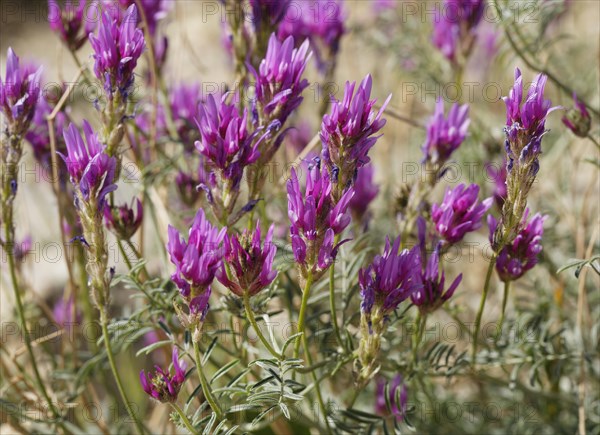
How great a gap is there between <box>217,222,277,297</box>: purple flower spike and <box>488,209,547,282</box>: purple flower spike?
436 mm

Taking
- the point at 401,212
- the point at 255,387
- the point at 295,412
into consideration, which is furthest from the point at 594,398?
the point at 255,387

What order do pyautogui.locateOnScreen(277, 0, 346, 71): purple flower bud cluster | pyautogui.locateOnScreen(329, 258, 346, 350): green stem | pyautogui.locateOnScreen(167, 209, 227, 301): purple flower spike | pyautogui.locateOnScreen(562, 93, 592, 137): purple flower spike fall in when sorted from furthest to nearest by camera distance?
pyautogui.locateOnScreen(277, 0, 346, 71): purple flower bud cluster < pyautogui.locateOnScreen(562, 93, 592, 137): purple flower spike < pyautogui.locateOnScreen(329, 258, 346, 350): green stem < pyautogui.locateOnScreen(167, 209, 227, 301): purple flower spike

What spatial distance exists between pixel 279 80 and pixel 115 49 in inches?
10.1

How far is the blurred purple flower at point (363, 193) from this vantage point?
1.62 metres

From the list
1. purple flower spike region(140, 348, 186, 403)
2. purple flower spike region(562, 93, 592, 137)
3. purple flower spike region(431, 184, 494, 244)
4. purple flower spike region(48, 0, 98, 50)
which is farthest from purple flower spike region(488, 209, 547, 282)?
purple flower spike region(48, 0, 98, 50)

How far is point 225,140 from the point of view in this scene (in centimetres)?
106

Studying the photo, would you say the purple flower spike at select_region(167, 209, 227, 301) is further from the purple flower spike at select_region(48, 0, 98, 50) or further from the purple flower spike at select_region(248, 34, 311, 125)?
the purple flower spike at select_region(48, 0, 98, 50)

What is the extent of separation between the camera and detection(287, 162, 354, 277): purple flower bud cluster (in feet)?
3.26

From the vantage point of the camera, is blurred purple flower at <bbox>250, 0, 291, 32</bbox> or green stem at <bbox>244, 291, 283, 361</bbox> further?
blurred purple flower at <bbox>250, 0, 291, 32</bbox>

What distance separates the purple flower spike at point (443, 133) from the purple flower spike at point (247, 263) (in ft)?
1.63

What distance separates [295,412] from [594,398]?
32.5 inches

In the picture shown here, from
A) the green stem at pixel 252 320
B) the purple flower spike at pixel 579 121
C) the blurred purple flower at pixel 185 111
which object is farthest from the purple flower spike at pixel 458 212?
the blurred purple flower at pixel 185 111

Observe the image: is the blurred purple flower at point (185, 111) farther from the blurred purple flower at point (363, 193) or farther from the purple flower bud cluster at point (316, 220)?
the purple flower bud cluster at point (316, 220)

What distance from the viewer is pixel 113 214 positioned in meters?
1.27
